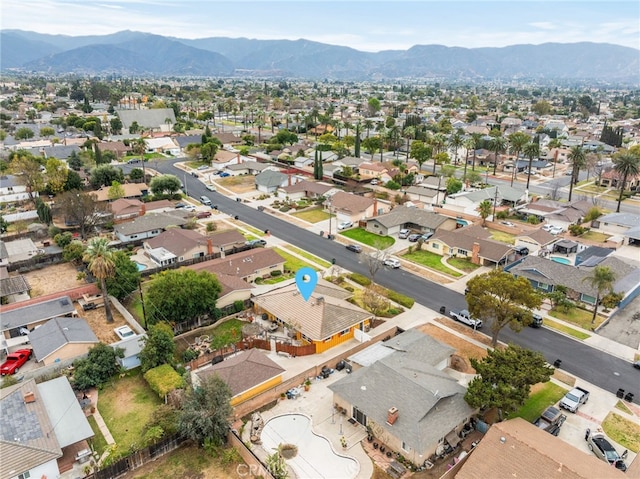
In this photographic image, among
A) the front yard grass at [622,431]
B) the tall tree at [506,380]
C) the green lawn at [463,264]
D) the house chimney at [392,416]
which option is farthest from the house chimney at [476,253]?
the house chimney at [392,416]

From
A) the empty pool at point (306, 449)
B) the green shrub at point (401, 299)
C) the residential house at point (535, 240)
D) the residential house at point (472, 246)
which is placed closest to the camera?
the empty pool at point (306, 449)

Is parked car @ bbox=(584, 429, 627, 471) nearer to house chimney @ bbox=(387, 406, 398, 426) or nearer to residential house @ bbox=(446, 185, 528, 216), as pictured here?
house chimney @ bbox=(387, 406, 398, 426)

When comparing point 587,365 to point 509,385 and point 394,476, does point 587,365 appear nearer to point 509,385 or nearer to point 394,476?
point 509,385

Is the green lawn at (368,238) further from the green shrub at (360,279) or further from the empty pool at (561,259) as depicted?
the empty pool at (561,259)

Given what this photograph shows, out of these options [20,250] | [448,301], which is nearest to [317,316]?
[448,301]

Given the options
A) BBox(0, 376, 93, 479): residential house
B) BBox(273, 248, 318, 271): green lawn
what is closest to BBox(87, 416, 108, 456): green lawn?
BBox(0, 376, 93, 479): residential house

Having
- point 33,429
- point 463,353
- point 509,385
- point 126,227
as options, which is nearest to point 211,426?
point 33,429

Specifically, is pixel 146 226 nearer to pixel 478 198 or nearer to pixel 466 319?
pixel 466 319
